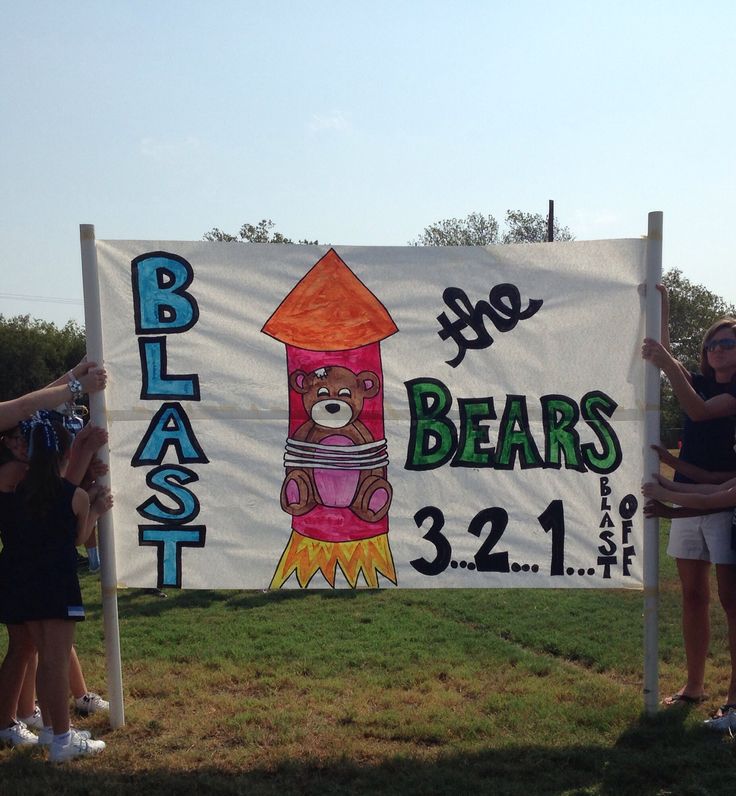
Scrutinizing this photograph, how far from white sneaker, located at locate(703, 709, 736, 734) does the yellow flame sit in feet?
5.85

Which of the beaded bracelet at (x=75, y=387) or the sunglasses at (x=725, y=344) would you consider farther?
the sunglasses at (x=725, y=344)

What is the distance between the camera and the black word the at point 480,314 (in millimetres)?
4543

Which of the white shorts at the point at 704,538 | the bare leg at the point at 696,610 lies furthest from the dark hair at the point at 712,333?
the bare leg at the point at 696,610

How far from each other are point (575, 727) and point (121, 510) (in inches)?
107

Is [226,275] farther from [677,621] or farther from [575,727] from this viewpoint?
[677,621]

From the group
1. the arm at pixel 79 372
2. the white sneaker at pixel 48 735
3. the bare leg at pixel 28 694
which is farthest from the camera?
the bare leg at pixel 28 694

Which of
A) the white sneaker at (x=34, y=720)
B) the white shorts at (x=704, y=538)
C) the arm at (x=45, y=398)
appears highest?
the arm at (x=45, y=398)

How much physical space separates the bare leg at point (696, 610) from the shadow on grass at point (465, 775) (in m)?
0.57

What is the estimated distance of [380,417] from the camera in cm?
453

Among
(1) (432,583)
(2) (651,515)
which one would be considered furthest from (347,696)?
(2) (651,515)

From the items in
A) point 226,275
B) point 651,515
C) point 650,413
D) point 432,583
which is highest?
point 226,275

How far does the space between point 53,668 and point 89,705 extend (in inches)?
32.9

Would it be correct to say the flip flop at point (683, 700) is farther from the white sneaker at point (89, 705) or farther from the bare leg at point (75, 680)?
the bare leg at point (75, 680)

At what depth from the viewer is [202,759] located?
156 inches
